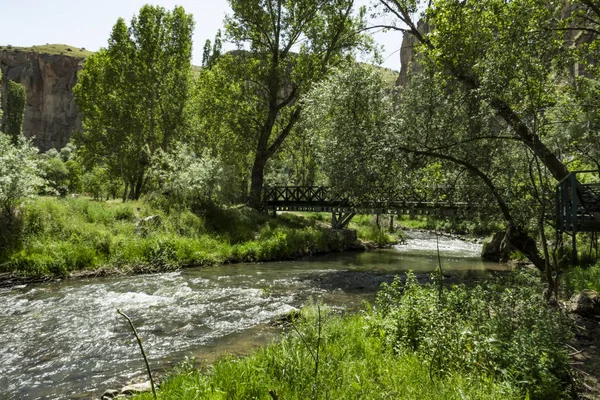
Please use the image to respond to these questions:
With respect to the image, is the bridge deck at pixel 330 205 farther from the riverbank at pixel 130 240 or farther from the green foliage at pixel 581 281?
the green foliage at pixel 581 281

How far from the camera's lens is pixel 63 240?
15258mm

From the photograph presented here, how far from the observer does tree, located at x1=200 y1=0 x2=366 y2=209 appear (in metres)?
24.6

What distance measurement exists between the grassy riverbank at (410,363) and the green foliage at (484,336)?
0.01 meters

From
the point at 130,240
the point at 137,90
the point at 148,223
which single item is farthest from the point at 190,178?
the point at 137,90

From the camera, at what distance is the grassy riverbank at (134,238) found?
46.4ft

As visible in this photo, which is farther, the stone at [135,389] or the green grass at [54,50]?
the green grass at [54,50]

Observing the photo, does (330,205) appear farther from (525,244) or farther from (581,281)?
(581,281)

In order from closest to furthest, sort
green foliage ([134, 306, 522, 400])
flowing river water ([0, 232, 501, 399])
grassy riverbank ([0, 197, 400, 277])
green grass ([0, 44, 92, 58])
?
green foliage ([134, 306, 522, 400]) → flowing river water ([0, 232, 501, 399]) → grassy riverbank ([0, 197, 400, 277]) → green grass ([0, 44, 92, 58])

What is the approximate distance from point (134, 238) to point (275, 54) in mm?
15596

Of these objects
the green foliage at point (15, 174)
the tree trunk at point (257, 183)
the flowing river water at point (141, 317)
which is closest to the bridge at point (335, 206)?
the tree trunk at point (257, 183)

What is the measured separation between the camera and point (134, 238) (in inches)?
664

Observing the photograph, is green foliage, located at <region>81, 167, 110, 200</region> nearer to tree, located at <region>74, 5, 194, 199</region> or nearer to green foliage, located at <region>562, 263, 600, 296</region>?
tree, located at <region>74, 5, 194, 199</region>

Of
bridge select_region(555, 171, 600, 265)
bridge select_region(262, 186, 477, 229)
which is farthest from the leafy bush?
bridge select_region(555, 171, 600, 265)

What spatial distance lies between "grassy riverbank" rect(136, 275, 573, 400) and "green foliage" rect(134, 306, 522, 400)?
0.01m
